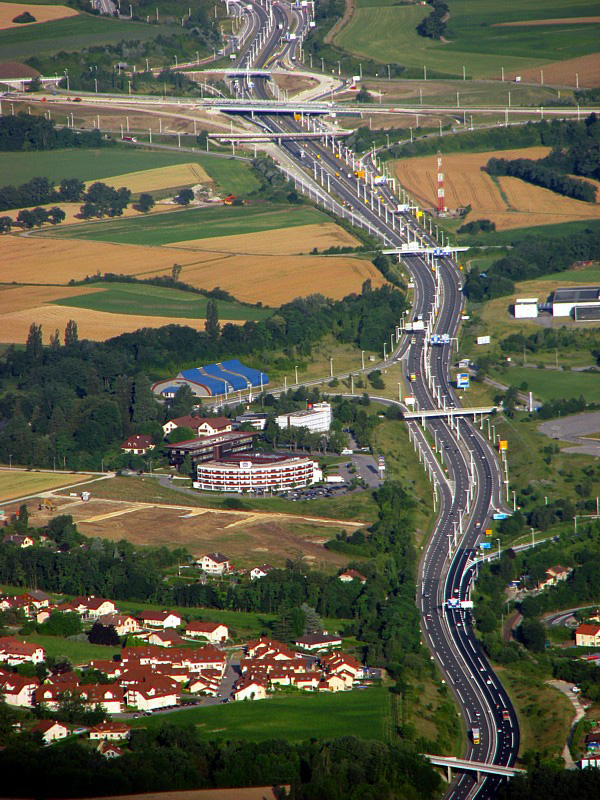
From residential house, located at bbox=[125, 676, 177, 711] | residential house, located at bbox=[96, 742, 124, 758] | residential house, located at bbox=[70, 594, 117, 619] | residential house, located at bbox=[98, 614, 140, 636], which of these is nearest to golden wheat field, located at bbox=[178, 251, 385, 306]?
residential house, located at bbox=[70, 594, 117, 619]

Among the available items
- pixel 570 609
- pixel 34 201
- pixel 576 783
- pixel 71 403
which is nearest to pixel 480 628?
pixel 570 609

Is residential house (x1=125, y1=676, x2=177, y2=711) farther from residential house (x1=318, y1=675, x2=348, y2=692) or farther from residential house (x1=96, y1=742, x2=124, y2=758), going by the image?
residential house (x1=318, y1=675, x2=348, y2=692)

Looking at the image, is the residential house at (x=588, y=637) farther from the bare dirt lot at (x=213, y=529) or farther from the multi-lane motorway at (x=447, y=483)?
the bare dirt lot at (x=213, y=529)

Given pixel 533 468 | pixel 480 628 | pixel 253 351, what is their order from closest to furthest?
pixel 480 628 < pixel 533 468 < pixel 253 351

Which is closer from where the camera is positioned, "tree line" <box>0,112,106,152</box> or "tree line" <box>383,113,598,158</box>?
"tree line" <box>383,113,598,158</box>

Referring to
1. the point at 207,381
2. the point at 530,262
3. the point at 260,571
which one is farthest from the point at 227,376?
the point at 260,571

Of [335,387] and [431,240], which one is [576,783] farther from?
[431,240]
